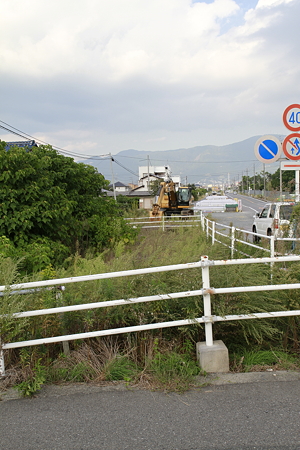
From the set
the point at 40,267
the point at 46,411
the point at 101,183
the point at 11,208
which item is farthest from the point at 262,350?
the point at 101,183

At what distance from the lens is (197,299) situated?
3.79m

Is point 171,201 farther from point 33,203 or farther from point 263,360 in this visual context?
point 263,360

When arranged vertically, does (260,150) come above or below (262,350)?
above

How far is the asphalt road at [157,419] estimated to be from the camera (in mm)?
2482

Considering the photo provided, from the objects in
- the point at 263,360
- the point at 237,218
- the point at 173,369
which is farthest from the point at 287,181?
the point at 173,369

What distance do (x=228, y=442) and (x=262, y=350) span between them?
1.59 meters

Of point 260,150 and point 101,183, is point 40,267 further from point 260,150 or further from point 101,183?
point 101,183

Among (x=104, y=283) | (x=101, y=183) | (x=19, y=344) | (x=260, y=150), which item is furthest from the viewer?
(x=101, y=183)

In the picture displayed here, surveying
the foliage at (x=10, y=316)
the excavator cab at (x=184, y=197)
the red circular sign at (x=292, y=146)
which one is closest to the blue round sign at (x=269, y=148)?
the red circular sign at (x=292, y=146)

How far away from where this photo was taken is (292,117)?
780 cm

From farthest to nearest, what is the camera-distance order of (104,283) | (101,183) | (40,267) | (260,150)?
1. (101,183)
2. (260,150)
3. (40,267)
4. (104,283)

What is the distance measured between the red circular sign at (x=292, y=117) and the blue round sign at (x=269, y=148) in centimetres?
41

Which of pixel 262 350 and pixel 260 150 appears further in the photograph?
pixel 260 150

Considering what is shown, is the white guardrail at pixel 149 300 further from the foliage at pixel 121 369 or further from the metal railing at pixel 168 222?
the metal railing at pixel 168 222
